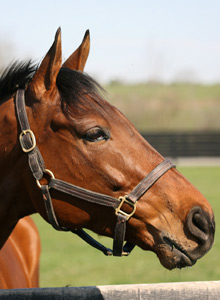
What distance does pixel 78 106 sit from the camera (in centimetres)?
252

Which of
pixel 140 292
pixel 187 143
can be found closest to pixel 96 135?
pixel 140 292

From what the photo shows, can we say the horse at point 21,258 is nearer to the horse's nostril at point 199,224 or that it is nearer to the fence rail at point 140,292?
the fence rail at point 140,292

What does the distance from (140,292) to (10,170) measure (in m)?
0.98

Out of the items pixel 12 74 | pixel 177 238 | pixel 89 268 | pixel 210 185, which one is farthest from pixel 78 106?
pixel 210 185

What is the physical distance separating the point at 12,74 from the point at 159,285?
1.50 metres

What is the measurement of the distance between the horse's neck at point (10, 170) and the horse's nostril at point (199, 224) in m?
0.96

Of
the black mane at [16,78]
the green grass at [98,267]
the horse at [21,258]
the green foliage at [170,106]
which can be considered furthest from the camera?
the green foliage at [170,106]

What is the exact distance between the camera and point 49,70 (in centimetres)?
250

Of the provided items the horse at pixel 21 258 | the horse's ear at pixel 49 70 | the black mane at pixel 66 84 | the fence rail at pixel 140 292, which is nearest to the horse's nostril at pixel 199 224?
the fence rail at pixel 140 292

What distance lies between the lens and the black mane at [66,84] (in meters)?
2.54

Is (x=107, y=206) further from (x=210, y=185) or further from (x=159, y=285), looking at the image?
(x=210, y=185)

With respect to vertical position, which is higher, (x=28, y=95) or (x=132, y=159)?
(x=28, y=95)

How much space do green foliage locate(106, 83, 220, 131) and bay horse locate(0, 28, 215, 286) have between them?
37.4 meters

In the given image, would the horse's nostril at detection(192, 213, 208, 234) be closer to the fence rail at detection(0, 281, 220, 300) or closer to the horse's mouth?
the horse's mouth
